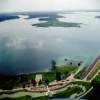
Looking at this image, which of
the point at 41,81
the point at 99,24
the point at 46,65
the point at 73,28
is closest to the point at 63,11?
the point at 73,28

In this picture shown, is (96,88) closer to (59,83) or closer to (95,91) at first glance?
(95,91)

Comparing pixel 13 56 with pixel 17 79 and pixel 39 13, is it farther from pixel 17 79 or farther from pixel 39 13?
pixel 39 13

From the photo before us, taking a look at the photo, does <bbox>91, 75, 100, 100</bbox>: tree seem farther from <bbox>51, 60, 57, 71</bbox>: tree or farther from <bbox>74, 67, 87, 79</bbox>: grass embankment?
<bbox>51, 60, 57, 71</bbox>: tree

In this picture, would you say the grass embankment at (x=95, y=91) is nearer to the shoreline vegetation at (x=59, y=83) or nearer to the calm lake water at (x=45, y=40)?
the shoreline vegetation at (x=59, y=83)

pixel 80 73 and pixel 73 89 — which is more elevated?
pixel 80 73

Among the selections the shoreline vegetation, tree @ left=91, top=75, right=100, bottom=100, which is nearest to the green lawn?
the shoreline vegetation

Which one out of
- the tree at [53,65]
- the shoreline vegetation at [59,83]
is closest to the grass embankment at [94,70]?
the shoreline vegetation at [59,83]

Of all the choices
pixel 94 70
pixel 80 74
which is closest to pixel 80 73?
pixel 80 74
